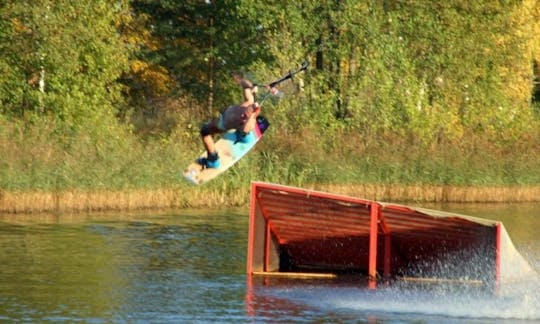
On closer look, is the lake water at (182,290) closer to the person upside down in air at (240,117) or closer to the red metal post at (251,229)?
the red metal post at (251,229)

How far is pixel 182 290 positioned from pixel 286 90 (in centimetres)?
2215

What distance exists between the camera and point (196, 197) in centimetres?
3431

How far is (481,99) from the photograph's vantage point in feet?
155

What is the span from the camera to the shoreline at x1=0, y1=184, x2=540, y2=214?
31.7 m

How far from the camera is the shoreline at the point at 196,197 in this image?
104 ft

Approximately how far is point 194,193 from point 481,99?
53.0 feet

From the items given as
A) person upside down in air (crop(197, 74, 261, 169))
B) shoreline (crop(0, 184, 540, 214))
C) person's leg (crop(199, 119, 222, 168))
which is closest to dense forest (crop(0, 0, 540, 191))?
shoreline (crop(0, 184, 540, 214))

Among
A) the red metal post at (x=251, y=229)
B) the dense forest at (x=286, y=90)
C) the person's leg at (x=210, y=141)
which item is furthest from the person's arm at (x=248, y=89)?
the dense forest at (x=286, y=90)

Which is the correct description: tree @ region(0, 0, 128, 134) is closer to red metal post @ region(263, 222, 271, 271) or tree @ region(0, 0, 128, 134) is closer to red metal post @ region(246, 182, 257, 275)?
red metal post @ region(263, 222, 271, 271)

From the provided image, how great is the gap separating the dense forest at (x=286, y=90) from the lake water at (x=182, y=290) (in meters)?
5.94

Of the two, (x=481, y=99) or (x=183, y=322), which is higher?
(x=481, y=99)

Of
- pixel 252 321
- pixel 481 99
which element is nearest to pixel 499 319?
pixel 252 321

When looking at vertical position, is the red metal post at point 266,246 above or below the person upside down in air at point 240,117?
below

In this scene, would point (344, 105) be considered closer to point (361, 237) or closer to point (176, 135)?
point (176, 135)
